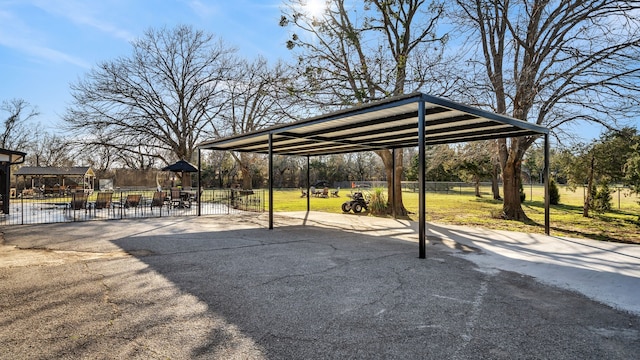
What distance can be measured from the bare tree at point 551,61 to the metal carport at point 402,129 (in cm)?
324

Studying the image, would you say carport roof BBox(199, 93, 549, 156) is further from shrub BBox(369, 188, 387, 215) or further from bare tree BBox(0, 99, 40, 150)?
bare tree BBox(0, 99, 40, 150)

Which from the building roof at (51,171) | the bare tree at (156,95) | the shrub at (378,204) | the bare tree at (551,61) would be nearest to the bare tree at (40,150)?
the building roof at (51,171)

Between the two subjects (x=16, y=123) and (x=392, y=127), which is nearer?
(x=392, y=127)

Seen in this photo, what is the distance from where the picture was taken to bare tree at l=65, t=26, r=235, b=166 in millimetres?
20078

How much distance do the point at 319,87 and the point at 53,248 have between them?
959cm

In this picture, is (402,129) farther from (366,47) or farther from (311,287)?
(366,47)

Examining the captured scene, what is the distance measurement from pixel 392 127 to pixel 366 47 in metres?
6.76

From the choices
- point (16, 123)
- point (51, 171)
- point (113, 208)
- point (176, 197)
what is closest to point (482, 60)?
point (176, 197)

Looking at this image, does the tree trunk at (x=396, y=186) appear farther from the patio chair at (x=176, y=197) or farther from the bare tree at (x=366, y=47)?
the patio chair at (x=176, y=197)

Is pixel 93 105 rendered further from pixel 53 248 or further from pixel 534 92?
pixel 534 92

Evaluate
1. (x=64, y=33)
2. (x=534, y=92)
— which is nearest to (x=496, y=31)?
(x=534, y=92)

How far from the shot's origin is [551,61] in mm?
11531

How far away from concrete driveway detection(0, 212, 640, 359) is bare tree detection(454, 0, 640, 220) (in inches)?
217

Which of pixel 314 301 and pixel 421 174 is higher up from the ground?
pixel 421 174
